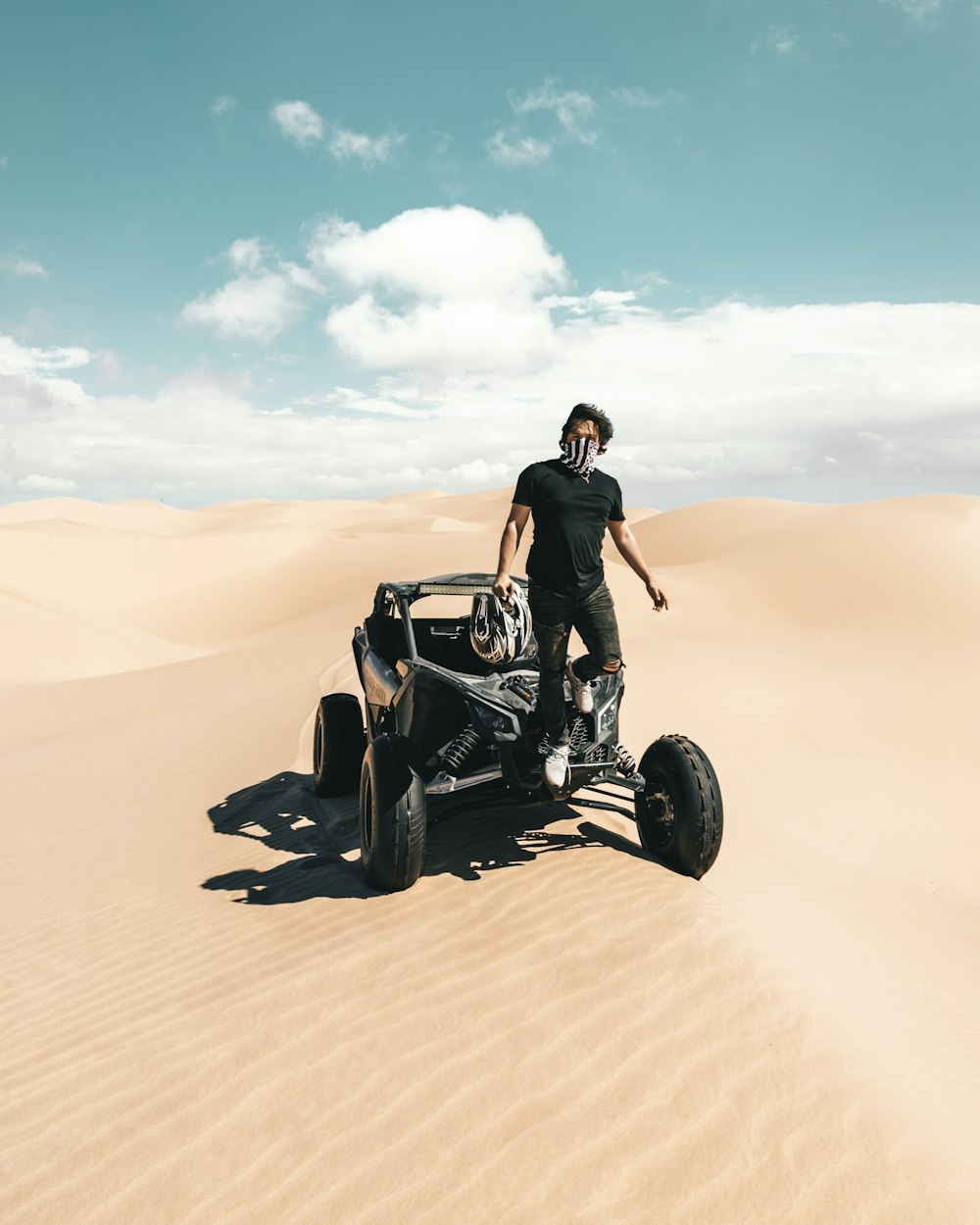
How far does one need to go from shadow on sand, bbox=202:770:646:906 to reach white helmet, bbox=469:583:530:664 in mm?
972

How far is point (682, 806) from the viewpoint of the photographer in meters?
4.65

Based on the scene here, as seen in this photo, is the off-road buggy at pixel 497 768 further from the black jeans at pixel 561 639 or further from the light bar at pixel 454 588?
the light bar at pixel 454 588

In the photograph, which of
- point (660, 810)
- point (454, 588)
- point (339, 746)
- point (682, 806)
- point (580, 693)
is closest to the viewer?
point (580, 693)

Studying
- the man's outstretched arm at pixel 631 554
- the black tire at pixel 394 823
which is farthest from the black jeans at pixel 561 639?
the black tire at pixel 394 823

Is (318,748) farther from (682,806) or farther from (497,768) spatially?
(682,806)

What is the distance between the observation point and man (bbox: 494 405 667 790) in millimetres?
4371

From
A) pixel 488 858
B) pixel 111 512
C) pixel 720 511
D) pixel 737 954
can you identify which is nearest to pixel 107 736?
→ pixel 488 858

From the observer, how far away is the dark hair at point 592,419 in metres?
4.44

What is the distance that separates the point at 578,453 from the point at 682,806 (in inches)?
83.6

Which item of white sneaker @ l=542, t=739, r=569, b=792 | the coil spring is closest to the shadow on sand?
the coil spring

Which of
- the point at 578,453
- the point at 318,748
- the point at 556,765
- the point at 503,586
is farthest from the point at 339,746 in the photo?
the point at 578,453

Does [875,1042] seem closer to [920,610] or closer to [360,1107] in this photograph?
[360,1107]

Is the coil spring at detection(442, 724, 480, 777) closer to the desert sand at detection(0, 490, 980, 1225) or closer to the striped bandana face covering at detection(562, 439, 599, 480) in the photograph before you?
→ the desert sand at detection(0, 490, 980, 1225)

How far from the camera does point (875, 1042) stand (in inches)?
136
